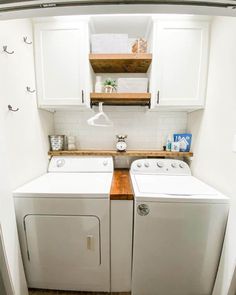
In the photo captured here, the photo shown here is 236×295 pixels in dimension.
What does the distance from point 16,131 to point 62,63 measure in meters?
0.81

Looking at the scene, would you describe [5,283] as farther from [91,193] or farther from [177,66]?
[177,66]

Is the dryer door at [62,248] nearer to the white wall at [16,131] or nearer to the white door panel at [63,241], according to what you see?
the white door panel at [63,241]

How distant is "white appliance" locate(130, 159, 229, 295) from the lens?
115cm

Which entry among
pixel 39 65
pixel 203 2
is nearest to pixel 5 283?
pixel 39 65

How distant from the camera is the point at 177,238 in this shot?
1.18 meters

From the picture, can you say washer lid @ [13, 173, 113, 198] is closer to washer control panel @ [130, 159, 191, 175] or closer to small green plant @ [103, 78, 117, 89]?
washer control panel @ [130, 159, 191, 175]

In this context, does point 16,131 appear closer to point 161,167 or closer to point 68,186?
point 68,186

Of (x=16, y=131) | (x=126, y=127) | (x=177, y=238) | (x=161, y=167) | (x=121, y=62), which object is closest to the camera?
(x=177, y=238)

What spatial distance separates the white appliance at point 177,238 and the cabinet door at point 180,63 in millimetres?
905

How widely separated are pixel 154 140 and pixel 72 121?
1106 millimetres

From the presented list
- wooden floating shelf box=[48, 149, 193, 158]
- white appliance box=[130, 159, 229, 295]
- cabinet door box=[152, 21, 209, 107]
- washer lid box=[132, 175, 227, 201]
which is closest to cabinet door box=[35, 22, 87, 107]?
wooden floating shelf box=[48, 149, 193, 158]

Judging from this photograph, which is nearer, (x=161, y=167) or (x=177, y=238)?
(x=177, y=238)

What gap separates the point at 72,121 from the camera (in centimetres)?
197

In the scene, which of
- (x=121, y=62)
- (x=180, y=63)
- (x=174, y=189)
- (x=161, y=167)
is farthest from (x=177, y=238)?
(x=121, y=62)
